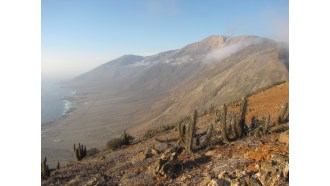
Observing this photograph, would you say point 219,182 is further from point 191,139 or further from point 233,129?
point 233,129

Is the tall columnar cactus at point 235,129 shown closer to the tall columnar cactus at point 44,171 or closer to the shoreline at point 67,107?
the tall columnar cactus at point 44,171

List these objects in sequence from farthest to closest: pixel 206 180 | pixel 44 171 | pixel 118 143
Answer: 1. pixel 118 143
2. pixel 44 171
3. pixel 206 180

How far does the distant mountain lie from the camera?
52812 millimetres

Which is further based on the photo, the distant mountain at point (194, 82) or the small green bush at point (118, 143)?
the distant mountain at point (194, 82)

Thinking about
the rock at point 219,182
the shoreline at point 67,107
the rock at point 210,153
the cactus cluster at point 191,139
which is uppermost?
the cactus cluster at point 191,139

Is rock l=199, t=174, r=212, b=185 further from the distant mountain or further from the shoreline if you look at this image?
the shoreline

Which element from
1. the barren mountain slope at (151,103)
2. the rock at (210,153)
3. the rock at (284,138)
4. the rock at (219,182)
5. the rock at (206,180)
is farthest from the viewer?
the barren mountain slope at (151,103)

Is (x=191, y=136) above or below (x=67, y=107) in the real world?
above

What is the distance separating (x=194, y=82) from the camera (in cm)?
8688

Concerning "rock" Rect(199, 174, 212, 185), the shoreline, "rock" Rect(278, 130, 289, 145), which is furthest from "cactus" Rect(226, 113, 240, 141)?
the shoreline

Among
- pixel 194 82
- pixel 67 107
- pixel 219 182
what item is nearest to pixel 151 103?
pixel 194 82

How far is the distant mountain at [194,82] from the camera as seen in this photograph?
2079 inches

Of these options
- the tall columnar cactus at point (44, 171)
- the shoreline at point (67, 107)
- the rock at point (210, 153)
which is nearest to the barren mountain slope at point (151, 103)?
the shoreline at point (67, 107)
